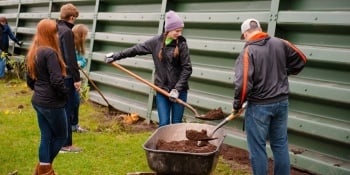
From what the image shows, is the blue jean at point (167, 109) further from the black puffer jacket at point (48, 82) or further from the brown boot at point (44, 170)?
the brown boot at point (44, 170)

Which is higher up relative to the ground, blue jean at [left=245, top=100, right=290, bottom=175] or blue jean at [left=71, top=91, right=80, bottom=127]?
blue jean at [left=245, top=100, right=290, bottom=175]

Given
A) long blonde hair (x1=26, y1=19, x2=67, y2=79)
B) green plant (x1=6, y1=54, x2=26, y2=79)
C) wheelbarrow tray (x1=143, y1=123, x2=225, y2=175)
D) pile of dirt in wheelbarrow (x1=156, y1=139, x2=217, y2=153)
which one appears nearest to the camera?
wheelbarrow tray (x1=143, y1=123, x2=225, y2=175)

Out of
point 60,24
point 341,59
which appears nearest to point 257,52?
point 341,59

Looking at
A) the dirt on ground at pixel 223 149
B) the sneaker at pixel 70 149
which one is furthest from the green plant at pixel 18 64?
the sneaker at pixel 70 149

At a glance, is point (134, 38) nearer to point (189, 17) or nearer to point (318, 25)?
point (189, 17)

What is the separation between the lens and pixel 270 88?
4.60 meters

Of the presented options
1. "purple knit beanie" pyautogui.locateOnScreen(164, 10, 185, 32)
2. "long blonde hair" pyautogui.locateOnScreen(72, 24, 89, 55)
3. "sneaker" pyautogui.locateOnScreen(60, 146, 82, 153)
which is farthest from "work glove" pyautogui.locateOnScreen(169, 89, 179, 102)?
"long blonde hair" pyautogui.locateOnScreen(72, 24, 89, 55)

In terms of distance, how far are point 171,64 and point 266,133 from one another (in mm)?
1677

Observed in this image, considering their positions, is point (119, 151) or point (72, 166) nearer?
point (72, 166)

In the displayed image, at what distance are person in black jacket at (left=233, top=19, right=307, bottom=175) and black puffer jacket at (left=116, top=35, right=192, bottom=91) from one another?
1.22m

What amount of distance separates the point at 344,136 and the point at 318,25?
1.28 m

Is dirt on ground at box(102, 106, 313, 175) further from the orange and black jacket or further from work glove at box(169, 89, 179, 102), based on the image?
work glove at box(169, 89, 179, 102)

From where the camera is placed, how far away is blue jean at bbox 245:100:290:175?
4.68 m

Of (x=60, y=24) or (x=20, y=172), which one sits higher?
(x=60, y=24)
